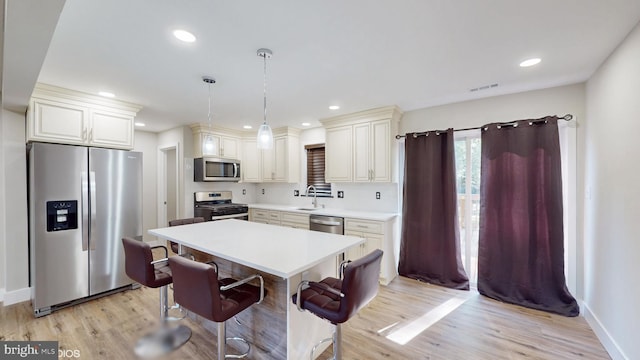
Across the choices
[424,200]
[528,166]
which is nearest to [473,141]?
[528,166]

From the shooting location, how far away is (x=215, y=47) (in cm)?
205

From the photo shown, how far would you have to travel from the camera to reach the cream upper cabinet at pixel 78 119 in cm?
275

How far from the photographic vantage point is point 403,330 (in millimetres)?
2459

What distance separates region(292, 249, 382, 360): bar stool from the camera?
1523 millimetres

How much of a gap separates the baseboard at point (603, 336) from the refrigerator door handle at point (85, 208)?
16.2 ft

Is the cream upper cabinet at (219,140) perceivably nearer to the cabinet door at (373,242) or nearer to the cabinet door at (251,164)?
the cabinet door at (251,164)

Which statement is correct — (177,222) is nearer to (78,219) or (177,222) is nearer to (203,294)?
(78,219)

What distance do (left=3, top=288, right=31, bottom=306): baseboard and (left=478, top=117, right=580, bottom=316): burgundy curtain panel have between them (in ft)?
17.3

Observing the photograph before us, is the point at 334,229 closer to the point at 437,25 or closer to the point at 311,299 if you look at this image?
the point at 311,299

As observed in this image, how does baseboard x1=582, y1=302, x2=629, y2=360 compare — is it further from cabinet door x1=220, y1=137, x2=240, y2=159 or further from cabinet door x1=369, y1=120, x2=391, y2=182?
cabinet door x1=220, y1=137, x2=240, y2=159

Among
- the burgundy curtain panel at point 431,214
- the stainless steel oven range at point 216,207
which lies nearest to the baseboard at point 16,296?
the stainless steel oven range at point 216,207

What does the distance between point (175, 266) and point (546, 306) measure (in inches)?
140

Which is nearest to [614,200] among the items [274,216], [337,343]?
[337,343]

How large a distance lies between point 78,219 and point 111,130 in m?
1.09
